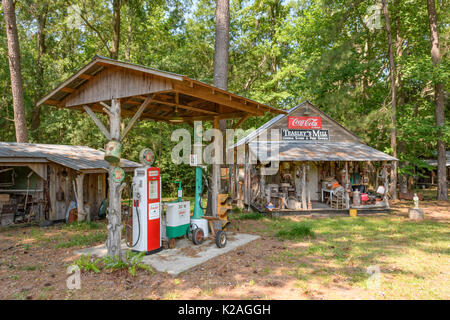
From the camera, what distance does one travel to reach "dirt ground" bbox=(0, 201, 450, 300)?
4.58 metres

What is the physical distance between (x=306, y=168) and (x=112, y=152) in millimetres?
9510

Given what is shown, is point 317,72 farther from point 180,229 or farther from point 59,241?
point 59,241

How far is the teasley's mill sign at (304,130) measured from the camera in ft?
50.3

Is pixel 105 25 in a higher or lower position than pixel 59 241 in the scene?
higher

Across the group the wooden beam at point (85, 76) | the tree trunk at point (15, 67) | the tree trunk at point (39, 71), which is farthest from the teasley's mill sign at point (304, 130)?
the tree trunk at point (39, 71)

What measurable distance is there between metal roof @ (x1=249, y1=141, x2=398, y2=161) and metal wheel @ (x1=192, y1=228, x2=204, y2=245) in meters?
5.51

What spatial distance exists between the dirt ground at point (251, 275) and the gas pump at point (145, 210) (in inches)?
38.5

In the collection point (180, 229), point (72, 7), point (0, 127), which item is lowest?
point (180, 229)

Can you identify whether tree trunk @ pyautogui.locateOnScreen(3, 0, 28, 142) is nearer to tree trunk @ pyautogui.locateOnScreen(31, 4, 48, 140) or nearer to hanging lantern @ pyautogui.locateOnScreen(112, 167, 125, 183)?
tree trunk @ pyautogui.locateOnScreen(31, 4, 48, 140)

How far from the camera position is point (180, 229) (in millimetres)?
7051

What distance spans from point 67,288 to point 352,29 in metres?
23.8

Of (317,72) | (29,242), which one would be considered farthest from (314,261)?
(317,72)

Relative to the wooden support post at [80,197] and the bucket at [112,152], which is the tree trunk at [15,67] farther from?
the bucket at [112,152]

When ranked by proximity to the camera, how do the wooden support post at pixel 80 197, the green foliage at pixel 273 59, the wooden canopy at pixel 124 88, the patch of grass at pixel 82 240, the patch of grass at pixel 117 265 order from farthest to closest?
the green foliage at pixel 273 59
the wooden support post at pixel 80 197
the patch of grass at pixel 82 240
the wooden canopy at pixel 124 88
the patch of grass at pixel 117 265
